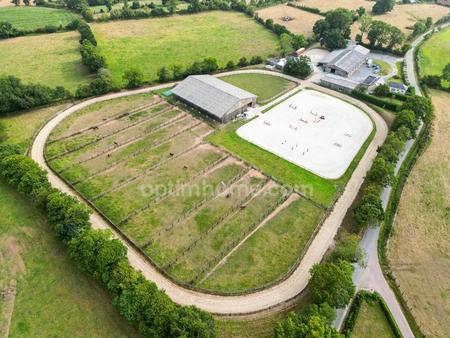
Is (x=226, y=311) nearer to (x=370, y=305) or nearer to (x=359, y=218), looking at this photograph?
(x=370, y=305)

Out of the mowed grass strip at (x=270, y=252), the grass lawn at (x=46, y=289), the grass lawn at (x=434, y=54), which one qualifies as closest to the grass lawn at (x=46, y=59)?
the grass lawn at (x=46, y=289)

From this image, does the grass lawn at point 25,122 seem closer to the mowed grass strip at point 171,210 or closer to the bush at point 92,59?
the bush at point 92,59

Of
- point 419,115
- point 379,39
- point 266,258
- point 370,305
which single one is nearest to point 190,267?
point 266,258

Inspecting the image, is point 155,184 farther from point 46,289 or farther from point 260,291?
point 260,291

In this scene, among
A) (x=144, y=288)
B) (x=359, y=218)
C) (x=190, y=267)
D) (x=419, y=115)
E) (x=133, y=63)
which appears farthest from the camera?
(x=133, y=63)

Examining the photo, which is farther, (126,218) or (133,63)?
(133,63)

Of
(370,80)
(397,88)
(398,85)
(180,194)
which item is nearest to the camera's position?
(180,194)

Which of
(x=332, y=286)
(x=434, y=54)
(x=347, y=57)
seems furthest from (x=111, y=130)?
(x=434, y=54)

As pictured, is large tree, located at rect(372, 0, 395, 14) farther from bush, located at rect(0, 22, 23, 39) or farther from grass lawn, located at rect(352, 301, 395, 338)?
bush, located at rect(0, 22, 23, 39)
